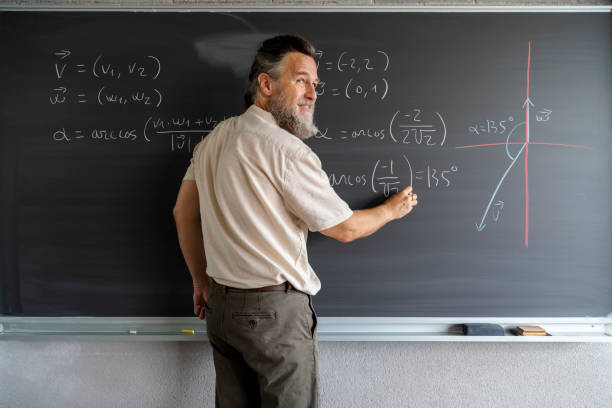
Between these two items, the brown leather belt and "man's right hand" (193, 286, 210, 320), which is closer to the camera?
the brown leather belt

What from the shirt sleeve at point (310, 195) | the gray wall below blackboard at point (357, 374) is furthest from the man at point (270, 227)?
the gray wall below blackboard at point (357, 374)

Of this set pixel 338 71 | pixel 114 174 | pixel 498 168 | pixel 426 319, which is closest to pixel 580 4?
pixel 498 168

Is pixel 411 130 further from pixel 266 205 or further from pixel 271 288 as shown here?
pixel 271 288

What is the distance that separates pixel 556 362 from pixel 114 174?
7.14 feet

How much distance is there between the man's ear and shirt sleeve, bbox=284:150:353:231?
0.33m

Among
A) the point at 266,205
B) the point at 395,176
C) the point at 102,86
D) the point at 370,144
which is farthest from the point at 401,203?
the point at 102,86

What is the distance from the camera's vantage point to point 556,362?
171 cm

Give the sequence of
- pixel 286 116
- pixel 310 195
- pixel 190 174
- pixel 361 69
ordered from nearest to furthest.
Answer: pixel 310 195, pixel 286 116, pixel 190 174, pixel 361 69

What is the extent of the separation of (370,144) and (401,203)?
0.29 meters

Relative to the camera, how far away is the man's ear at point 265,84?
1373 millimetres

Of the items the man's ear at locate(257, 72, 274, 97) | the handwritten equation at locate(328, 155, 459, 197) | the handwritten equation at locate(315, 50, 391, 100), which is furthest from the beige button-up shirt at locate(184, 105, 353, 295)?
the handwritten equation at locate(315, 50, 391, 100)

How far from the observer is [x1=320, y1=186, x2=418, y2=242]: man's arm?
4.25ft

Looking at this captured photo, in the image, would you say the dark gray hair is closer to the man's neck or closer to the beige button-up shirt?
the man's neck

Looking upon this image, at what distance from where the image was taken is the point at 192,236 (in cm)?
155
